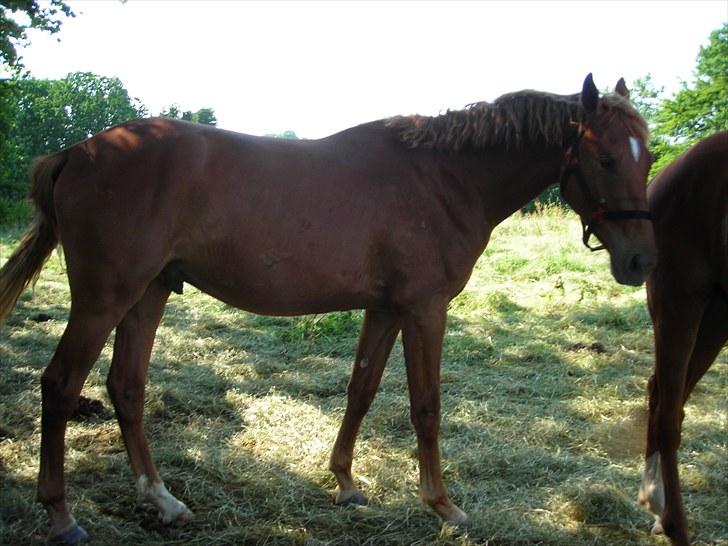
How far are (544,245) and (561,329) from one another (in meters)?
4.73

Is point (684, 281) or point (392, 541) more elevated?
point (684, 281)

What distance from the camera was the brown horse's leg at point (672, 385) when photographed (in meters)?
2.89

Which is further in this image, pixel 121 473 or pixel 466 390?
pixel 466 390

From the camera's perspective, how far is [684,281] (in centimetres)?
293

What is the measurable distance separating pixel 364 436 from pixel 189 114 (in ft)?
32.7

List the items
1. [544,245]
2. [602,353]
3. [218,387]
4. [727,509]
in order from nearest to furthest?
[727,509], [218,387], [602,353], [544,245]

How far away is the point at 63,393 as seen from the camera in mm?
2734

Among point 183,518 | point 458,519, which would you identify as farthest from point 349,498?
point 183,518

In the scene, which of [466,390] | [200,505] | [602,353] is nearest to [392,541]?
[200,505]

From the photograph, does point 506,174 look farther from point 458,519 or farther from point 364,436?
point 364,436

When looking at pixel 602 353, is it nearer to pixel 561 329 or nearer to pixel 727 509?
pixel 561 329

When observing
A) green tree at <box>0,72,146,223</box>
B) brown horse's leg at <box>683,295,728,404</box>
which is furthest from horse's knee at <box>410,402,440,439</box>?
green tree at <box>0,72,146,223</box>

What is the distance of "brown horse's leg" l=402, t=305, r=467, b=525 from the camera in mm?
3041

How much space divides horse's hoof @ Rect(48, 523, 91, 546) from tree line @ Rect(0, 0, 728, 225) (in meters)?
1.60
